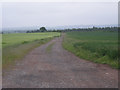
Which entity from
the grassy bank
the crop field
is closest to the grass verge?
the grassy bank

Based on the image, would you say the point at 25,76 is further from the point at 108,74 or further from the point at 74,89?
the point at 108,74

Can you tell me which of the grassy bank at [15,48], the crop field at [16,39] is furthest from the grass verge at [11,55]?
the crop field at [16,39]

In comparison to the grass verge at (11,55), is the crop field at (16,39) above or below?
above

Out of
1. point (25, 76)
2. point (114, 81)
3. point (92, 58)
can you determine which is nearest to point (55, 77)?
point (25, 76)

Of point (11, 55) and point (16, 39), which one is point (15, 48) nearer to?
point (11, 55)

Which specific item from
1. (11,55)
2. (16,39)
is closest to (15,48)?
(11,55)

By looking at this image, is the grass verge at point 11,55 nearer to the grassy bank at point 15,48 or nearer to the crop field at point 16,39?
the grassy bank at point 15,48

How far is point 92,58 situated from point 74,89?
17.3 feet

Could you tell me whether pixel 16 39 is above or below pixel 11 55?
above

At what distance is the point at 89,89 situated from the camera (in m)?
4.77

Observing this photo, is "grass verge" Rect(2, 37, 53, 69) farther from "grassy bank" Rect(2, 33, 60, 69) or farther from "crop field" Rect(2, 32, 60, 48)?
"crop field" Rect(2, 32, 60, 48)

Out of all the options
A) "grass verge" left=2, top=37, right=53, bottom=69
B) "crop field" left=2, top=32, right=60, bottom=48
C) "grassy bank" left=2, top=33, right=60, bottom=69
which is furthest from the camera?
"crop field" left=2, top=32, right=60, bottom=48

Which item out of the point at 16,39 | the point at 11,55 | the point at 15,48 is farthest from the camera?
the point at 16,39

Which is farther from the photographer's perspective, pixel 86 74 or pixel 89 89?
pixel 86 74
